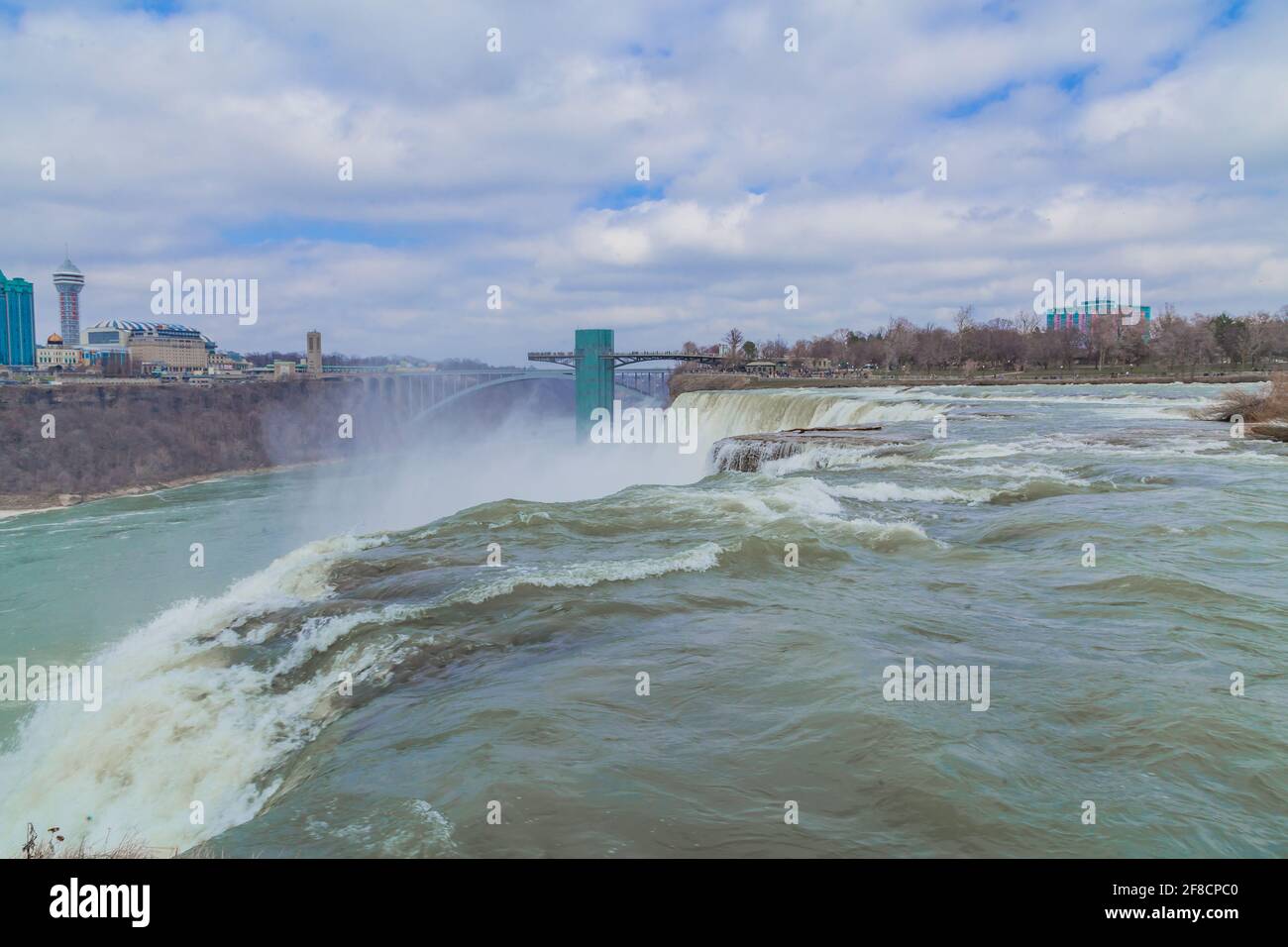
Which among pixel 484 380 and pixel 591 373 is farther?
pixel 484 380

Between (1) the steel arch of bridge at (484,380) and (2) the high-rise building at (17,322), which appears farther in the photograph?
(2) the high-rise building at (17,322)

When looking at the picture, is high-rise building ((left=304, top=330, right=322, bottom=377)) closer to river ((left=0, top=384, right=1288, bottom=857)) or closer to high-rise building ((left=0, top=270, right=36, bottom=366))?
high-rise building ((left=0, top=270, right=36, bottom=366))

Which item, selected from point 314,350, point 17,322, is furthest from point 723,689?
point 17,322

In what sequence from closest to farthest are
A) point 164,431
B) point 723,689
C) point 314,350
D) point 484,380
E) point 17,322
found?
1. point 723,689
2. point 164,431
3. point 484,380
4. point 314,350
5. point 17,322

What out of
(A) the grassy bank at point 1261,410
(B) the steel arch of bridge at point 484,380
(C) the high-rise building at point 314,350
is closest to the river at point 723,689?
(A) the grassy bank at point 1261,410

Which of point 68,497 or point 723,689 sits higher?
point 723,689

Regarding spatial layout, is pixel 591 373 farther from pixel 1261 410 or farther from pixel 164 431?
pixel 1261 410

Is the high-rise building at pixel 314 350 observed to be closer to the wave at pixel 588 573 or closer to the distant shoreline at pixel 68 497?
the distant shoreline at pixel 68 497

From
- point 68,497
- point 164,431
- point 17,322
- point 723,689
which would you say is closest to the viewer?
point 723,689
